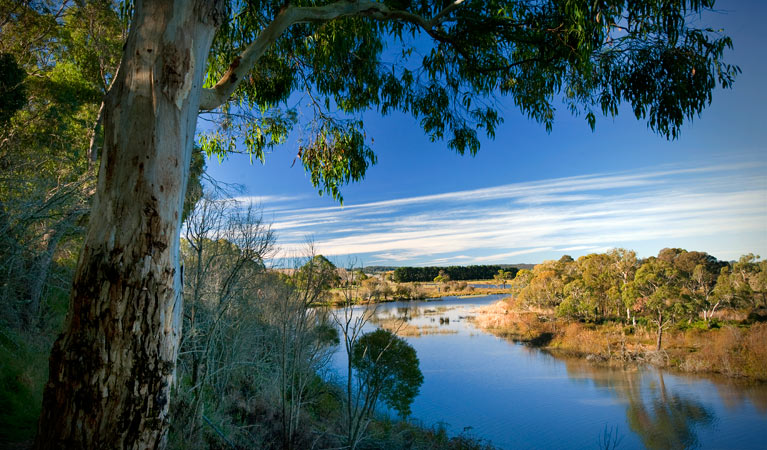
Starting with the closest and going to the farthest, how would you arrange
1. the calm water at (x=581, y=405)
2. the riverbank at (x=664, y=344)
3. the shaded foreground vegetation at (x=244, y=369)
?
the shaded foreground vegetation at (x=244, y=369)
the calm water at (x=581, y=405)
the riverbank at (x=664, y=344)

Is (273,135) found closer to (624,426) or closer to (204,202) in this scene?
(204,202)

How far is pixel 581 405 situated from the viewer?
444 inches

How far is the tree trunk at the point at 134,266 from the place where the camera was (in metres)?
1.30

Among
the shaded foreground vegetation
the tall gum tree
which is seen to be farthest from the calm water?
the tall gum tree

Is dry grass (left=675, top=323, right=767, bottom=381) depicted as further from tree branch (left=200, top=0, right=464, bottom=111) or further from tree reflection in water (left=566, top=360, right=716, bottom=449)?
tree branch (left=200, top=0, right=464, bottom=111)

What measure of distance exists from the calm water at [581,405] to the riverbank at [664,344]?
26.7 inches

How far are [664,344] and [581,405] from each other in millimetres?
5433

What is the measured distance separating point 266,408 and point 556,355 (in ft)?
46.2

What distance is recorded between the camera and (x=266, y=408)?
17.6ft

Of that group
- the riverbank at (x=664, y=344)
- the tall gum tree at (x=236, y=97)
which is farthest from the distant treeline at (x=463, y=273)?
the tall gum tree at (x=236, y=97)

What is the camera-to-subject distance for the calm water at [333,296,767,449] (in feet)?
30.7

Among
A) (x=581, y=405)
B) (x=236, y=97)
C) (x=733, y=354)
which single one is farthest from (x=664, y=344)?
(x=236, y=97)

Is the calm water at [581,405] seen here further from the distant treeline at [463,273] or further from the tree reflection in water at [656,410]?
the distant treeline at [463,273]

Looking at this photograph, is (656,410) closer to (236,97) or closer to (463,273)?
(236,97)
